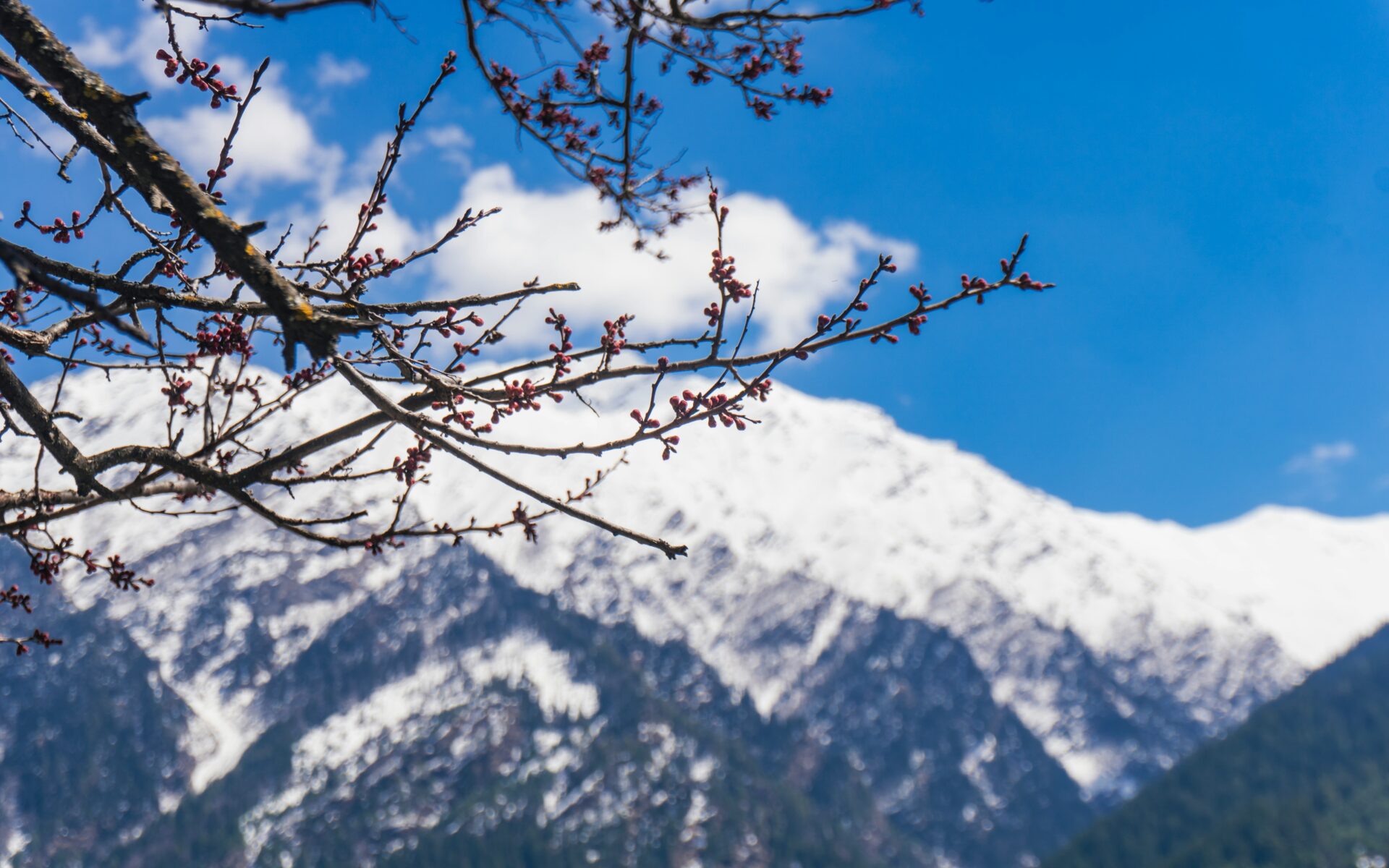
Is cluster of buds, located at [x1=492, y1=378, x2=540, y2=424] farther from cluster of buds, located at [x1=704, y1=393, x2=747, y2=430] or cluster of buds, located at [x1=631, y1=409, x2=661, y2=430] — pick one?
cluster of buds, located at [x1=704, y1=393, x2=747, y2=430]

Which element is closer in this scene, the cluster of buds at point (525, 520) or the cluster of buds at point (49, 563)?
the cluster of buds at point (525, 520)

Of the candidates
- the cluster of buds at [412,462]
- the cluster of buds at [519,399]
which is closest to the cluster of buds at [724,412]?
the cluster of buds at [519,399]

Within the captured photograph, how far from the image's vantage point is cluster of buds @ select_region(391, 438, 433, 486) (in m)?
5.61

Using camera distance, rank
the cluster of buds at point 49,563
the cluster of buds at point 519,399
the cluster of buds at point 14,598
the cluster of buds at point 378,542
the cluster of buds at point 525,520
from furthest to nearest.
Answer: the cluster of buds at point 14,598 < the cluster of buds at point 49,563 < the cluster of buds at point 378,542 < the cluster of buds at point 525,520 < the cluster of buds at point 519,399

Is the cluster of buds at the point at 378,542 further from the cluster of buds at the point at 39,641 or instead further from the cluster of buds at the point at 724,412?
the cluster of buds at the point at 39,641

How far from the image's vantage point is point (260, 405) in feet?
21.4

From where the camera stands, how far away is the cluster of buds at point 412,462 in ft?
18.4

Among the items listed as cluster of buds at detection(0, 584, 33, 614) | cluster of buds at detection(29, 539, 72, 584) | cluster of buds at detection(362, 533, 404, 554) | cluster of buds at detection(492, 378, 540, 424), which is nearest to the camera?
cluster of buds at detection(492, 378, 540, 424)

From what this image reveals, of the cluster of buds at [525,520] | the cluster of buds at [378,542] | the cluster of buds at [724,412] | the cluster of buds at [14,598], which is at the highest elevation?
the cluster of buds at [14,598]

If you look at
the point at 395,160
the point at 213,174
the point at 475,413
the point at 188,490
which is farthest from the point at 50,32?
the point at 188,490

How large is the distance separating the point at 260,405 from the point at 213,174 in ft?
4.85

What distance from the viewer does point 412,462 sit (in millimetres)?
5672

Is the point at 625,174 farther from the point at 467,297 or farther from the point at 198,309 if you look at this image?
the point at 198,309

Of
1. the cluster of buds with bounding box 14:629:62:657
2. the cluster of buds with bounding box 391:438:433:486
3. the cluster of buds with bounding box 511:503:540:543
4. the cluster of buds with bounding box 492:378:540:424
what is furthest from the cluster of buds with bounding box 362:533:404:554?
the cluster of buds with bounding box 14:629:62:657
